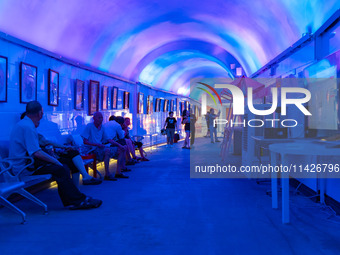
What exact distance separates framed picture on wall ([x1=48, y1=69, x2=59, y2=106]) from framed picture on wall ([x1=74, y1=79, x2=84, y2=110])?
94 cm

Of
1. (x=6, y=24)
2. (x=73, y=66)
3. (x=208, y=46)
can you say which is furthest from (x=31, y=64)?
(x=208, y=46)

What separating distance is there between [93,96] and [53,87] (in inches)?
85.4

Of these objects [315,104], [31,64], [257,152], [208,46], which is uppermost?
[208,46]

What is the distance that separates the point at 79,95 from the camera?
8.21 metres

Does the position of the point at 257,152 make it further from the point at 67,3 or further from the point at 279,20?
the point at 67,3

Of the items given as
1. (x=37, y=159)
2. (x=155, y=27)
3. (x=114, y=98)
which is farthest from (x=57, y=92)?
(x=155, y=27)

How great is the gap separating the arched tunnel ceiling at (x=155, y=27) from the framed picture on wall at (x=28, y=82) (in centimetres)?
47

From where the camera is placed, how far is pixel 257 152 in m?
6.66

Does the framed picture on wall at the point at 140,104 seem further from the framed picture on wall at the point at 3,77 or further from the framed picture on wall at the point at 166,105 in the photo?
the framed picture on wall at the point at 3,77

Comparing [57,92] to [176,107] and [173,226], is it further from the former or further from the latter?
[176,107]

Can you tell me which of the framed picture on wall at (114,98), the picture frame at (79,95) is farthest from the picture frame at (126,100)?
the picture frame at (79,95)

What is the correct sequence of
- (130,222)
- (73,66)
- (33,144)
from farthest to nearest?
(73,66)
(33,144)
(130,222)

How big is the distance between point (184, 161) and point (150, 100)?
5790mm

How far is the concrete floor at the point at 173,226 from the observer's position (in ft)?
10.8
